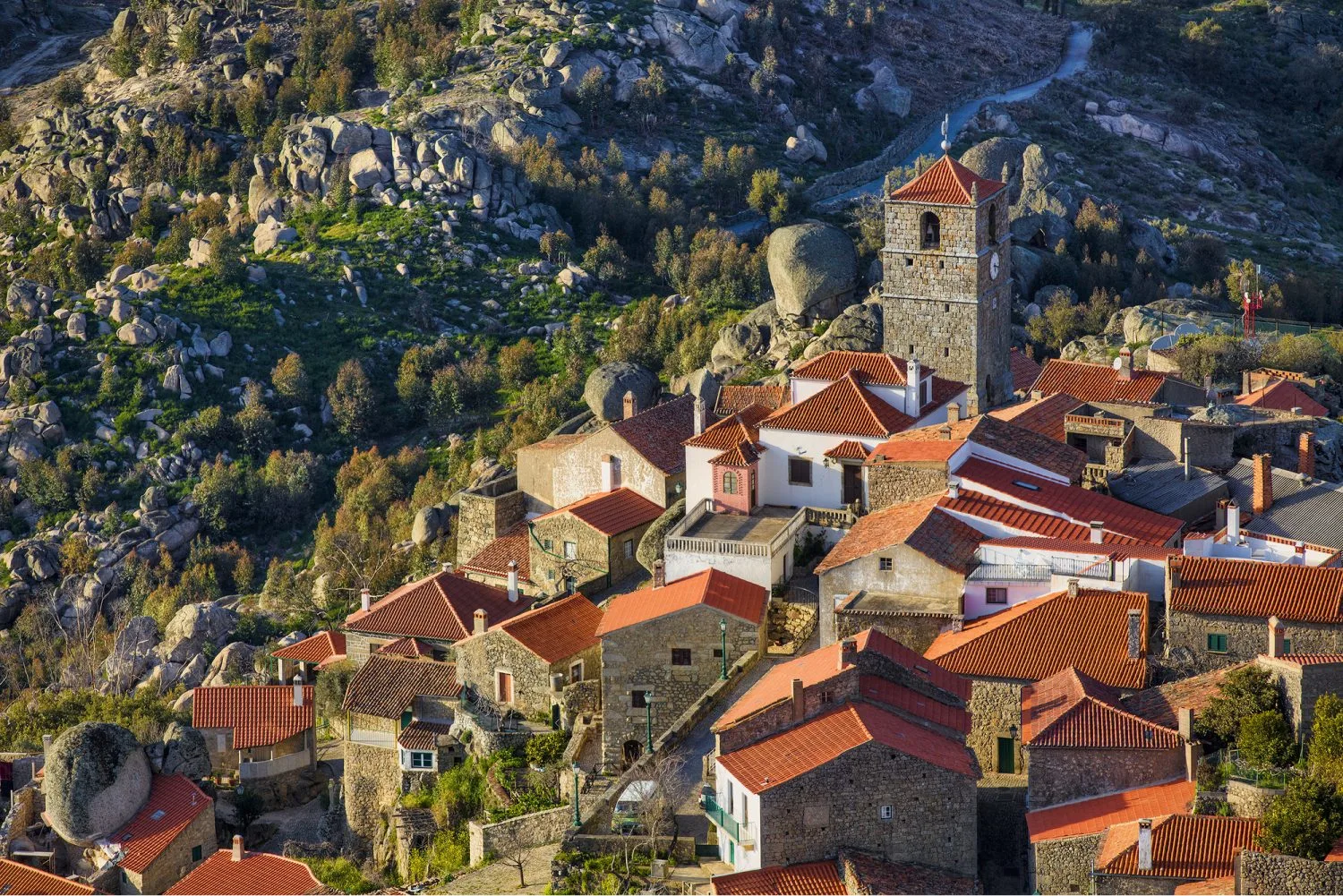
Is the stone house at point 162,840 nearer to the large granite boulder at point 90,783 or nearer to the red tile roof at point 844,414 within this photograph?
the large granite boulder at point 90,783

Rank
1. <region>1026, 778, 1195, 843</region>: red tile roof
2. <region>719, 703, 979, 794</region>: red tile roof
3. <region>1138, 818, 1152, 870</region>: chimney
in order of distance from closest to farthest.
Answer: <region>1138, 818, 1152, 870</region>: chimney
<region>719, 703, 979, 794</region>: red tile roof
<region>1026, 778, 1195, 843</region>: red tile roof

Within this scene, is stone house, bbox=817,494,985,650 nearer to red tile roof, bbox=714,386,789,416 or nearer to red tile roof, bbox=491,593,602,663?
red tile roof, bbox=491,593,602,663

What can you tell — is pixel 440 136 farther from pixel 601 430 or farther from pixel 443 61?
pixel 601 430

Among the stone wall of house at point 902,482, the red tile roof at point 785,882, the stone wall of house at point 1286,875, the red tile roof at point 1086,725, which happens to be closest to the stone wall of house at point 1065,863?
the red tile roof at point 1086,725

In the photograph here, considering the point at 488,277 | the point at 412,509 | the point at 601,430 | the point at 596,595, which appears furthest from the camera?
the point at 488,277

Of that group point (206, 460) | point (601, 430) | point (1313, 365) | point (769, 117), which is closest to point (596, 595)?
point (601, 430)

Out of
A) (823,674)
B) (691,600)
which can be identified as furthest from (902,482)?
(823,674)

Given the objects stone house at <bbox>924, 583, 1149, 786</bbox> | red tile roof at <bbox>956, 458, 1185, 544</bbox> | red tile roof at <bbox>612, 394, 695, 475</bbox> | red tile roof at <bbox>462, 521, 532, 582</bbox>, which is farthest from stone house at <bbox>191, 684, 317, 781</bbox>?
red tile roof at <bbox>956, 458, 1185, 544</bbox>
